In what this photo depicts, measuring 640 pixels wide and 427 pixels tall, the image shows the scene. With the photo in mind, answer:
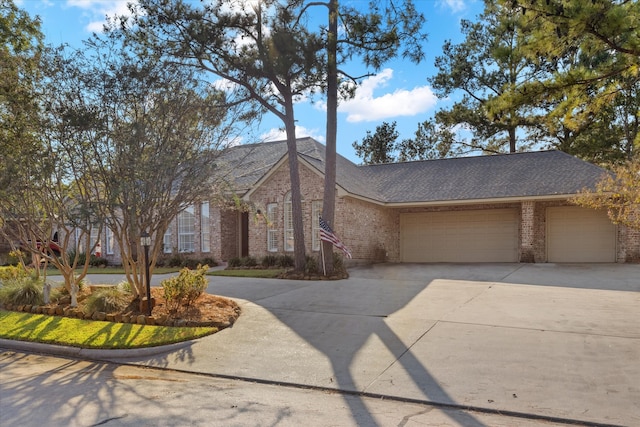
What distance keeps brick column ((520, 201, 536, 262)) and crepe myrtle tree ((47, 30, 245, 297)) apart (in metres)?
13.2

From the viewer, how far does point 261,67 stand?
14156 millimetres

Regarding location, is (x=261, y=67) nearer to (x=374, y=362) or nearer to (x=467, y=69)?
(x=374, y=362)

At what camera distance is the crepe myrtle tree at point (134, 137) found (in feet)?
30.0

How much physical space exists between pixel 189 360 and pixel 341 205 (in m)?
11.2

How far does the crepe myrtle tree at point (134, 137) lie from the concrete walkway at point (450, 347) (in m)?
2.82

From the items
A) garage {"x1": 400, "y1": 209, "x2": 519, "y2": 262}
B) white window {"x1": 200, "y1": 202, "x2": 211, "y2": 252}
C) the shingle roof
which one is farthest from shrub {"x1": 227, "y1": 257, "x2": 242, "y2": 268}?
garage {"x1": 400, "y1": 209, "x2": 519, "y2": 262}

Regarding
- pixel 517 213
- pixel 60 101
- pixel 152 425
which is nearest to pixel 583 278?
pixel 517 213

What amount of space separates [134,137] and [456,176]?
1577cm

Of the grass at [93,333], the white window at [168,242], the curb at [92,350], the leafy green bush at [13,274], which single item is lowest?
the curb at [92,350]

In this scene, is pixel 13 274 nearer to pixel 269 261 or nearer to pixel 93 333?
pixel 93 333

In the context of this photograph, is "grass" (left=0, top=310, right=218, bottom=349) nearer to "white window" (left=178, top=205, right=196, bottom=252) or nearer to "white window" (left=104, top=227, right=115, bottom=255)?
"white window" (left=178, top=205, right=196, bottom=252)

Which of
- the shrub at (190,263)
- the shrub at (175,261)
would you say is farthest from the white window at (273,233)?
the shrub at (175,261)

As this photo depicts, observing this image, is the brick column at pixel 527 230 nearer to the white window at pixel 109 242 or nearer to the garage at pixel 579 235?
the garage at pixel 579 235

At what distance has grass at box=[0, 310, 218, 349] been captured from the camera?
8.05 meters
